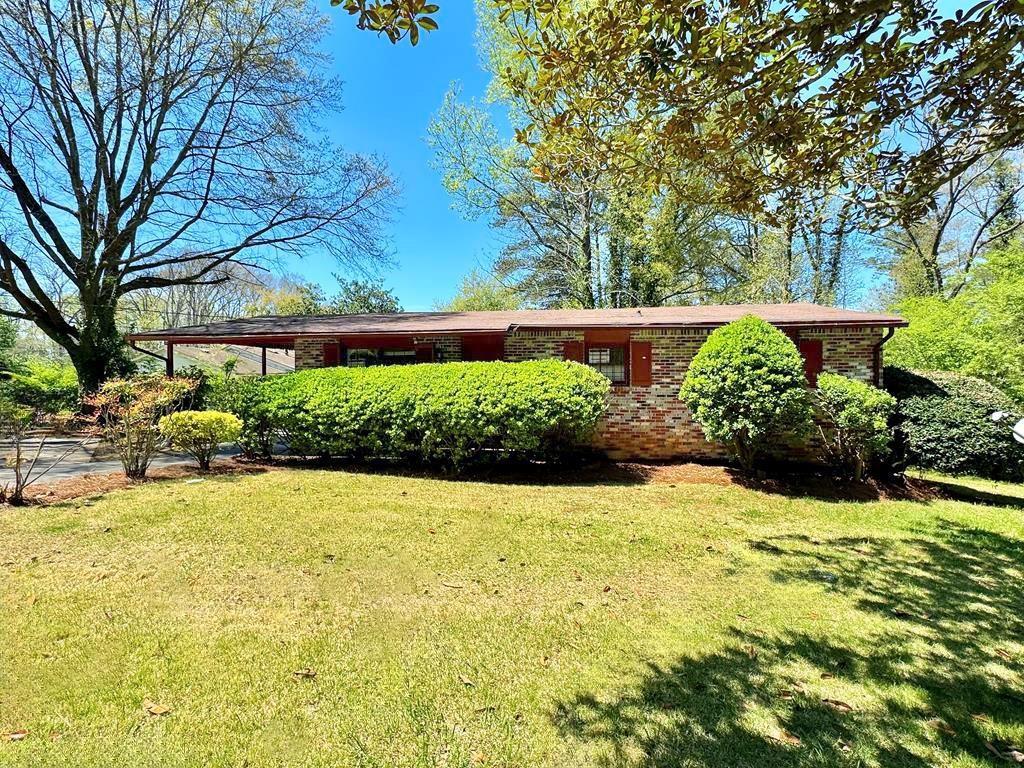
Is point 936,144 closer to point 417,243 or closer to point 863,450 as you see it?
point 863,450

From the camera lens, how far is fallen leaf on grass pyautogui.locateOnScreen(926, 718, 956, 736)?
239 cm

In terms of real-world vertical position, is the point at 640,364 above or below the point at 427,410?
above

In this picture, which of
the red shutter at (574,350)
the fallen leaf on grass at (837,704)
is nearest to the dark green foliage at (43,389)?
the red shutter at (574,350)

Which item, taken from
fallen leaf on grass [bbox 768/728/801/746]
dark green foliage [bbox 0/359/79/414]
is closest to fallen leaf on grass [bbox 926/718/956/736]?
fallen leaf on grass [bbox 768/728/801/746]

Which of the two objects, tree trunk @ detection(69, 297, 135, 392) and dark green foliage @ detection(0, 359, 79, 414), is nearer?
tree trunk @ detection(69, 297, 135, 392)

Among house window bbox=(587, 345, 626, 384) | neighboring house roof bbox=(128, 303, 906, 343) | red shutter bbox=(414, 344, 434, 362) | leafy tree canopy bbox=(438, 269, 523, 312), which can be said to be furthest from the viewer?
leafy tree canopy bbox=(438, 269, 523, 312)

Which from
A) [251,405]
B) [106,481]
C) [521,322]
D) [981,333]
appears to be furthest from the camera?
[981,333]

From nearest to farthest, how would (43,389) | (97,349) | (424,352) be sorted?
(424,352) → (97,349) → (43,389)

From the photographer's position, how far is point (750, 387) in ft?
25.4

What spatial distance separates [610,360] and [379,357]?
5.60 m

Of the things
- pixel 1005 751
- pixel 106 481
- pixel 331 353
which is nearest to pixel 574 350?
pixel 331 353

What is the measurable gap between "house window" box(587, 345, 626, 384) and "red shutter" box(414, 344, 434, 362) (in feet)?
12.2

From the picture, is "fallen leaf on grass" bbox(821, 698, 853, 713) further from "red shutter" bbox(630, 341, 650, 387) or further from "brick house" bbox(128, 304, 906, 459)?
"red shutter" bbox(630, 341, 650, 387)

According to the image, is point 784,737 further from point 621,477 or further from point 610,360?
point 610,360
